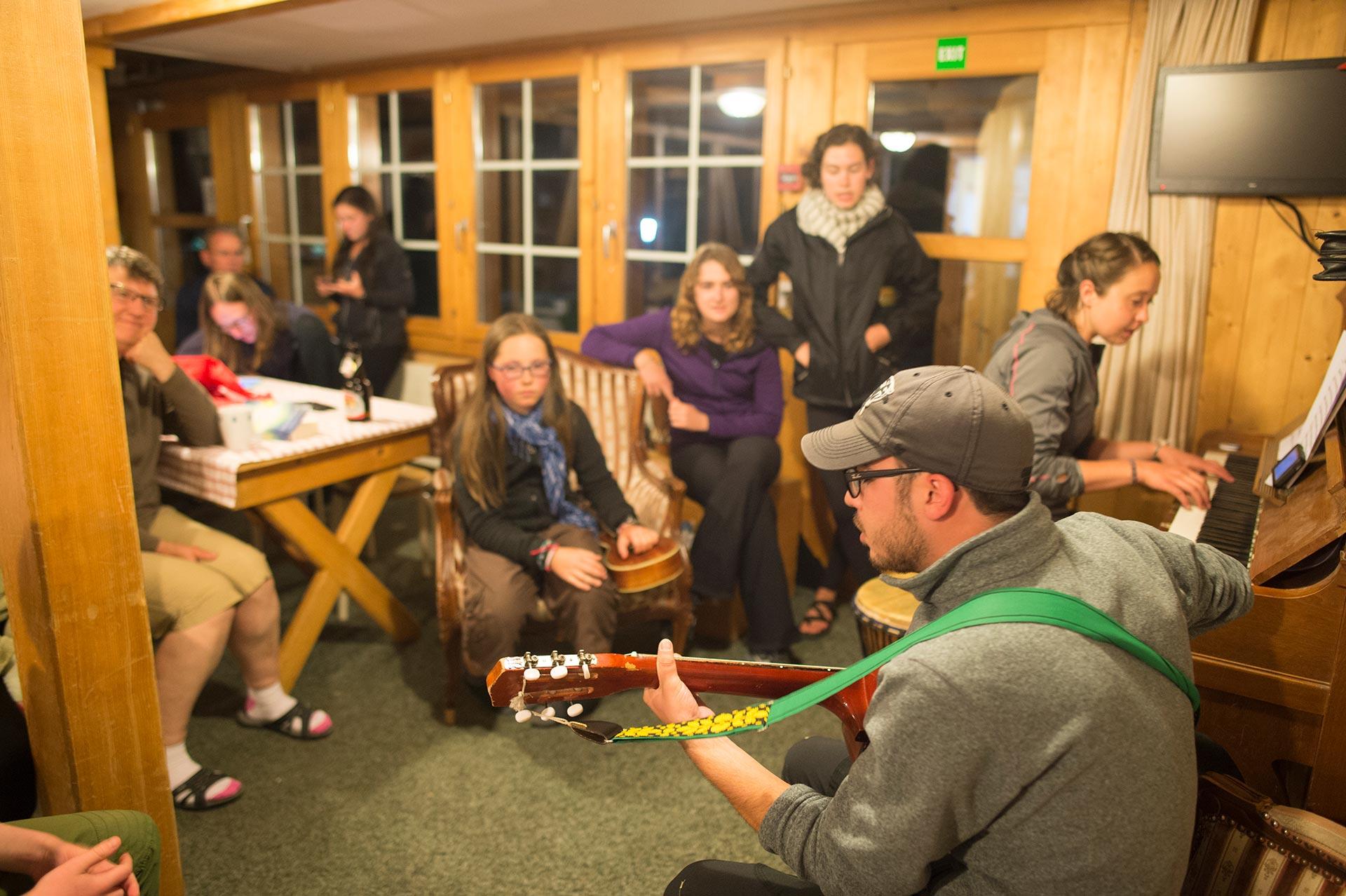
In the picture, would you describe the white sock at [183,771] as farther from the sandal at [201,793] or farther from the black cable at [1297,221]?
the black cable at [1297,221]

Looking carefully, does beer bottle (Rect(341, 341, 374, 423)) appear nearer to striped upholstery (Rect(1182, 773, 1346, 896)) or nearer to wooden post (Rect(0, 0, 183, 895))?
wooden post (Rect(0, 0, 183, 895))

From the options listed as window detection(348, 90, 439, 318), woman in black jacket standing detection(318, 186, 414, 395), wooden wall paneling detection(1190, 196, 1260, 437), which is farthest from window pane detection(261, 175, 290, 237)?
wooden wall paneling detection(1190, 196, 1260, 437)

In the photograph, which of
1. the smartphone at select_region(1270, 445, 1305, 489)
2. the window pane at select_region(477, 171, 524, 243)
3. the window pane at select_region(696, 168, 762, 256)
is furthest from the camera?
the window pane at select_region(477, 171, 524, 243)

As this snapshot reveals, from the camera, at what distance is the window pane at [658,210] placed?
4.08 metres

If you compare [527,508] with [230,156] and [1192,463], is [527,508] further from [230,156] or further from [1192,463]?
[230,156]

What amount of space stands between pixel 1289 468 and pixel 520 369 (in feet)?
6.15

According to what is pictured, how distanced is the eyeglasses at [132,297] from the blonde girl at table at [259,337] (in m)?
1.15

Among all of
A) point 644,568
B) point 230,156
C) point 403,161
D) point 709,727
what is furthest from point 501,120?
point 709,727

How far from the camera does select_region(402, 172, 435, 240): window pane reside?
195 inches

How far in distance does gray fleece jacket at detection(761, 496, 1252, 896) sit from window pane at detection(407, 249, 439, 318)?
176 inches

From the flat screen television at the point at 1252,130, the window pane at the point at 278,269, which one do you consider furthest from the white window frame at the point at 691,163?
the window pane at the point at 278,269

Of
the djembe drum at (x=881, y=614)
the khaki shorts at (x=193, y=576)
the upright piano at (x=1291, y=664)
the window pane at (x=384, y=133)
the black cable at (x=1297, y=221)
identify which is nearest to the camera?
the upright piano at (x=1291, y=664)

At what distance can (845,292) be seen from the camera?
323cm

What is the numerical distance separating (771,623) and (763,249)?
1.34 meters
